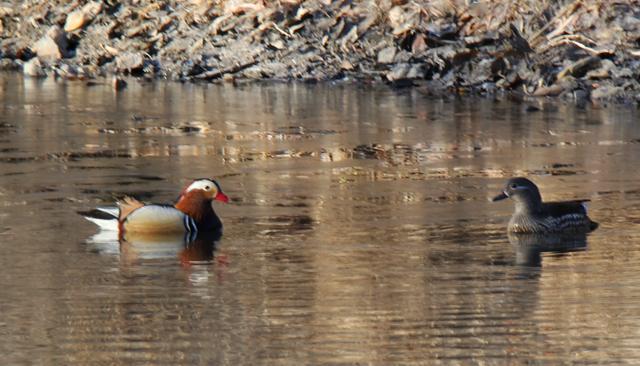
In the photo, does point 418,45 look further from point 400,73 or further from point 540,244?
point 540,244

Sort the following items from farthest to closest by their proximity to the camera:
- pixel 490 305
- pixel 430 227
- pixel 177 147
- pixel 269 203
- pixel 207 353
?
pixel 177 147, pixel 269 203, pixel 430 227, pixel 490 305, pixel 207 353

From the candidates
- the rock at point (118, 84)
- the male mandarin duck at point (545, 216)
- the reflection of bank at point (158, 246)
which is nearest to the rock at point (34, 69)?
the rock at point (118, 84)

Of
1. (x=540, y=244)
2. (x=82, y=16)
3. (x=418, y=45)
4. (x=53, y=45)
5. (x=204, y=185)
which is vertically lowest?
(x=540, y=244)

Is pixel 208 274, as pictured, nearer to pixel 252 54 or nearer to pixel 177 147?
pixel 177 147

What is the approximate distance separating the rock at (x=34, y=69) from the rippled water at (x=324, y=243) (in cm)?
459

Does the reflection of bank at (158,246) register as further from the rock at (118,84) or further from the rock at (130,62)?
the rock at (130,62)

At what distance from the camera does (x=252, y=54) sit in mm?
26469

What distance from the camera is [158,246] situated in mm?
13188

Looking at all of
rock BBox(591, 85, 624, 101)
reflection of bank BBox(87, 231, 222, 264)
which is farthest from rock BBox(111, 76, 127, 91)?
reflection of bank BBox(87, 231, 222, 264)

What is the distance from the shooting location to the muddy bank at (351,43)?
23734 millimetres

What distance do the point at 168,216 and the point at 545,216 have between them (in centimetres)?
284

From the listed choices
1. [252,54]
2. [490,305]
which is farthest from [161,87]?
[490,305]

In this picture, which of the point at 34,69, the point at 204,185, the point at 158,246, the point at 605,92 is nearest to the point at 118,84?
the point at 34,69

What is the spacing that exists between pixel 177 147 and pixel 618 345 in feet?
32.6
